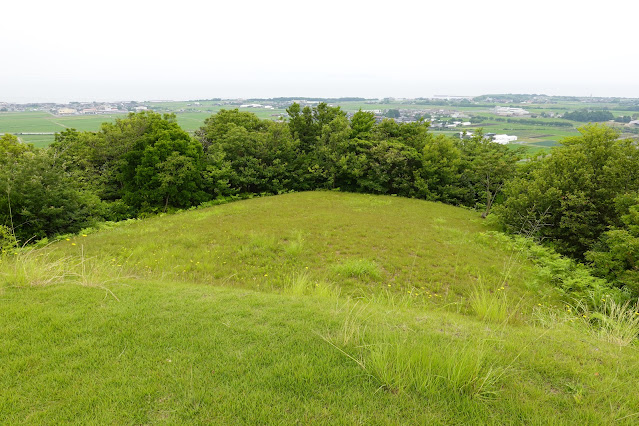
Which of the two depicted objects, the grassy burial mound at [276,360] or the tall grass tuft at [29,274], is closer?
the grassy burial mound at [276,360]

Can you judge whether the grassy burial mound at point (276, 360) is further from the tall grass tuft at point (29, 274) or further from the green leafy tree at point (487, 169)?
the green leafy tree at point (487, 169)

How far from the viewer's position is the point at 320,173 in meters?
28.3

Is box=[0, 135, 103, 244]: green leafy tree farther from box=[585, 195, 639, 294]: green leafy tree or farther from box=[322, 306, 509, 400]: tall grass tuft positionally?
box=[585, 195, 639, 294]: green leafy tree

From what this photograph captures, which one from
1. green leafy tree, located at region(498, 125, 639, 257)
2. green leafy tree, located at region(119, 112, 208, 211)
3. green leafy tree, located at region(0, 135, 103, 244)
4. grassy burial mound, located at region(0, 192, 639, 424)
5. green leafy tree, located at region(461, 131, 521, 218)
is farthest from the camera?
green leafy tree, located at region(119, 112, 208, 211)

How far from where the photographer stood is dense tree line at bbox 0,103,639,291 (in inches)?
516

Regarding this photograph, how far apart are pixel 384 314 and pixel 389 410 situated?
2.12 meters

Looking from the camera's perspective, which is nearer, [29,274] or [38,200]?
[29,274]

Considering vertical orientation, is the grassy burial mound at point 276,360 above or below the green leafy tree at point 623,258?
above

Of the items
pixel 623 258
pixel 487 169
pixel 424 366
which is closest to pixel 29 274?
pixel 424 366

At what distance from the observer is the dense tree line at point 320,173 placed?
13.1m

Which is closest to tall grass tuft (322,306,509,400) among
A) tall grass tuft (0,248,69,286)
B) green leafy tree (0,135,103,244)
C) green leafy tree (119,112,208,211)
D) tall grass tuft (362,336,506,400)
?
tall grass tuft (362,336,506,400)

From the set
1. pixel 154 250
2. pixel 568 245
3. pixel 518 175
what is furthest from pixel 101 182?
pixel 518 175

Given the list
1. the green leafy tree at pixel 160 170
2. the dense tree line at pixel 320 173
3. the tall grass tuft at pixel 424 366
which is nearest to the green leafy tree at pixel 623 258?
the dense tree line at pixel 320 173

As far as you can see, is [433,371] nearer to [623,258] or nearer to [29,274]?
[29,274]
